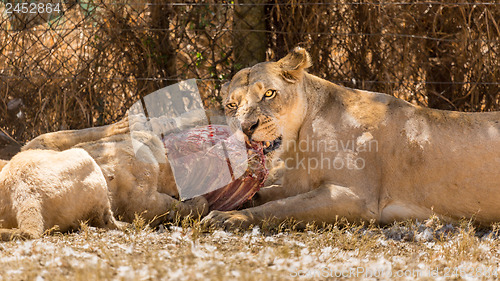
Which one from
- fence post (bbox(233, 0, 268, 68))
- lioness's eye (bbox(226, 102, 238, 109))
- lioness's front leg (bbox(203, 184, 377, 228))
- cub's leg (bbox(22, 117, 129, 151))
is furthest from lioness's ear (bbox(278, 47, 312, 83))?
fence post (bbox(233, 0, 268, 68))

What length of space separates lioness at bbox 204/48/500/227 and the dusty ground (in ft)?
0.47

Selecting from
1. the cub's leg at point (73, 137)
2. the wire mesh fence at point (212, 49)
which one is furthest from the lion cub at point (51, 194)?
the wire mesh fence at point (212, 49)

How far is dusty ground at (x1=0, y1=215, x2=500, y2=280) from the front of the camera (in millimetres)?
2594

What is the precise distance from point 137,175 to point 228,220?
744mm

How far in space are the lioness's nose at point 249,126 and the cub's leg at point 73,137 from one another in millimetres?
950

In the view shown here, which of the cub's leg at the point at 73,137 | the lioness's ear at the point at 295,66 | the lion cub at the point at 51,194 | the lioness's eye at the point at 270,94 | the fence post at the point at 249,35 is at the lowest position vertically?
the lion cub at the point at 51,194

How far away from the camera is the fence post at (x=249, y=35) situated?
602 centimetres

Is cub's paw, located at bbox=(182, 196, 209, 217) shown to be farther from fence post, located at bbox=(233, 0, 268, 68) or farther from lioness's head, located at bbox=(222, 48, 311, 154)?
fence post, located at bbox=(233, 0, 268, 68)

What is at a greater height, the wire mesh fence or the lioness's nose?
the wire mesh fence

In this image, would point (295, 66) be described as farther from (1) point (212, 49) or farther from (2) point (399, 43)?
(2) point (399, 43)

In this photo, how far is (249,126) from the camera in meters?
3.82

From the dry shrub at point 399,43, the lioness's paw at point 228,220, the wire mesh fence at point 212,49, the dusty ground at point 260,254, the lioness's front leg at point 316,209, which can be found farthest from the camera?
the dry shrub at point 399,43

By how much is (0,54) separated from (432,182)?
13.5ft

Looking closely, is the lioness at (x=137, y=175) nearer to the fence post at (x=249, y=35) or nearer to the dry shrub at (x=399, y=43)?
the fence post at (x=249, y=35)
